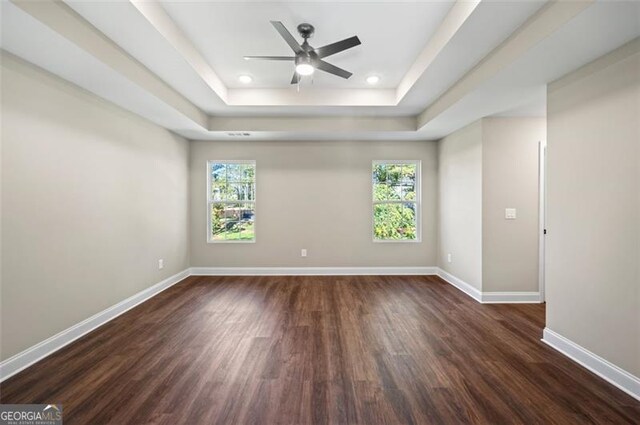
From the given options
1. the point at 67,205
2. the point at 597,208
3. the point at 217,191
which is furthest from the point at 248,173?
the point at 597,208

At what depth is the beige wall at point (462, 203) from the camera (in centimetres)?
350

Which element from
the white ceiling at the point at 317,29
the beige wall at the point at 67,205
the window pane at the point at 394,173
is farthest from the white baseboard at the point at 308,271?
the white ceiling at the point at 317,29

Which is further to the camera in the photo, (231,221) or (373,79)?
(231,221)

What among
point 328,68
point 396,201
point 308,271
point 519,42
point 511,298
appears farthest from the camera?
point 396,201

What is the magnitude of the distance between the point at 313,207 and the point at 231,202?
152 cm

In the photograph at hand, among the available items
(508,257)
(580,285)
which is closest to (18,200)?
(580,285)

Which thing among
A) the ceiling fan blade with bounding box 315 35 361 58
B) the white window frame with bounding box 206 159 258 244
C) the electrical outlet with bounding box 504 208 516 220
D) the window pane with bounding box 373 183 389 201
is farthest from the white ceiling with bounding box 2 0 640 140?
the window pane with bounding box 373 183 389 201

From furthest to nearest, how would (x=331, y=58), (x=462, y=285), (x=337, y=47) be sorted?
(x=462, y=285), (x=331, y=58), (x=337, y=47)

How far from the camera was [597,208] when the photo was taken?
1.97 meters

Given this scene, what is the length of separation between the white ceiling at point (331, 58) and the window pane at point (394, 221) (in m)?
1.60

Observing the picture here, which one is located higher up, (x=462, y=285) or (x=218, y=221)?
(x=218, y=221)

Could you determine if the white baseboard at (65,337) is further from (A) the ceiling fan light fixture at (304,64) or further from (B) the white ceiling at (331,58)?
(A) the ceiling fan light fixture at (304,64)

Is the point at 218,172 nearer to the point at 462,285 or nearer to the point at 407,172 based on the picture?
the point at 407,172

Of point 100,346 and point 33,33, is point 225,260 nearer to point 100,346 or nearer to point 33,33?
point 100,346
